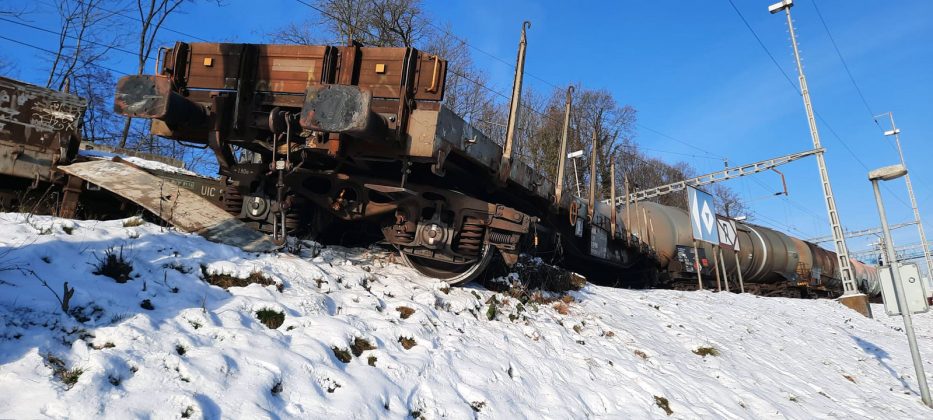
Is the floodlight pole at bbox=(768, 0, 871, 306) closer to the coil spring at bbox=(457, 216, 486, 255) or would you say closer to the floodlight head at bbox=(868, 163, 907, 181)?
the floodlight head at bbox=(868, 163, 907, 181)

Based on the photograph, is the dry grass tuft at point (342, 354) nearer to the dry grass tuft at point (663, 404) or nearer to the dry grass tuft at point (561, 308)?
the dry grass tuft at point (663, 404)

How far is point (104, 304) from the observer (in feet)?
11.3

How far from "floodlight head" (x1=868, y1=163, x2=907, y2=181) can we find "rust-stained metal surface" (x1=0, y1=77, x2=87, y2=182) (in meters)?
11.5

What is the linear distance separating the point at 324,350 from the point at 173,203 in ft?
10.1

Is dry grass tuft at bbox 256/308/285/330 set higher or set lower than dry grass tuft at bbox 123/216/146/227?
lower

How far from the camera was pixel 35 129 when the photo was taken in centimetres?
597

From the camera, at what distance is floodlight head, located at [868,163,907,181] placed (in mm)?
8516

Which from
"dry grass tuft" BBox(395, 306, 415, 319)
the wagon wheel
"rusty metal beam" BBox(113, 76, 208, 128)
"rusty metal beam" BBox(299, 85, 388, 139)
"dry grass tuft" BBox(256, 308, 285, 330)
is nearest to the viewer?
"dry grass tuft" BBox(256, 308, 285, 330)

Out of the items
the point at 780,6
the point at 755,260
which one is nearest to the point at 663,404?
the point at 755,260

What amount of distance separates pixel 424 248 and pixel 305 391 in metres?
3.09

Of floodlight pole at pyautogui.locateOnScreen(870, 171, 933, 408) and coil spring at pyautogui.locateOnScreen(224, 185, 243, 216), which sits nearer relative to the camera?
coil spring at pyautogui.locateOnScreen(224, 185, 243, 216)

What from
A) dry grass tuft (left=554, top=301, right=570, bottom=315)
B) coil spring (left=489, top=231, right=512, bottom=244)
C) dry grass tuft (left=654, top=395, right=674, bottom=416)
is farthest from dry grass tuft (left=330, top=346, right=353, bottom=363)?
dry grass tuft (left=554, top=301, right=570, bottom=315)

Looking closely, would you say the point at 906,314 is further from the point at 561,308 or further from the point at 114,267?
the point at 114,267

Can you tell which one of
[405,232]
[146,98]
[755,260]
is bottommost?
[405,232]
